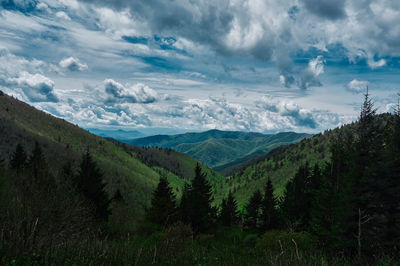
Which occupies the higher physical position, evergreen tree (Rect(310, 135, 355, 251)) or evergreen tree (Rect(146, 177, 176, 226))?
evergreen tree (Rect(310, 135, 355, 251))

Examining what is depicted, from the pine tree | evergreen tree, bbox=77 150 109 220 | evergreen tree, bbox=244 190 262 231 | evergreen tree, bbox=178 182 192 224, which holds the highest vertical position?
the pine tree

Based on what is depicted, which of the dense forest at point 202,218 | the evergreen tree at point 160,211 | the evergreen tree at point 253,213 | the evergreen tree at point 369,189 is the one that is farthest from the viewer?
the evergreen tree at point 253,213

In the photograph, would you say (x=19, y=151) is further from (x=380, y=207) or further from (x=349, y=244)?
(x=380, y=207)

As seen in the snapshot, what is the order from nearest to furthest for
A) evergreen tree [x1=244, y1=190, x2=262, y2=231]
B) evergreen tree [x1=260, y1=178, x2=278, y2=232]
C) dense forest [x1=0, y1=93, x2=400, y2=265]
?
1. dense forest [x1=0, y1=93, x2=400, y2=265]
2. evergreen tree [x1=260, y1=178, x2=278, y2=232]
3. evergreen tree [x1=244, y1=190, x2=262, y2=231]

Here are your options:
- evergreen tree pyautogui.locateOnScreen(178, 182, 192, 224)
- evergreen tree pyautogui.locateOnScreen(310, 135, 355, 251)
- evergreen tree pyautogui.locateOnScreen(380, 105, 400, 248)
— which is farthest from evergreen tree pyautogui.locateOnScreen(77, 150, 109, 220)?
evergreen tree pyautogui.locateOnScreen(380, 105, 400, 248)

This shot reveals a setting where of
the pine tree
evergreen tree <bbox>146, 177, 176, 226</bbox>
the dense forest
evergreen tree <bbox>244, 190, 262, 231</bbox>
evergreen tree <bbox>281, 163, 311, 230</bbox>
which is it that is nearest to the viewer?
the dense forest

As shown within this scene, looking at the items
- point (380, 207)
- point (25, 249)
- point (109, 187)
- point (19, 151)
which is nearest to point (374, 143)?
point (380, 207)

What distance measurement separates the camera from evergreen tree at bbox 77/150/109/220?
33.3 metres

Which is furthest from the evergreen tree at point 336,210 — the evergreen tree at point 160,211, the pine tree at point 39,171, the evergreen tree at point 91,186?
the evergreen tree at point 91,186

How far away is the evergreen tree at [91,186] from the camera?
1310 inches

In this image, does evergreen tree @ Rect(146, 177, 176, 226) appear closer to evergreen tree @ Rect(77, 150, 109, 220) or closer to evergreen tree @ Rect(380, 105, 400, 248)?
evergreen tree @ Rect(77, 150, 109, 220)

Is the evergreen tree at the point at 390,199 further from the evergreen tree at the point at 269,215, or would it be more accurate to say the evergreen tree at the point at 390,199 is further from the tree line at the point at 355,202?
the evergreen tree at the point at 269,215

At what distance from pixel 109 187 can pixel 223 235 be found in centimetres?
15273

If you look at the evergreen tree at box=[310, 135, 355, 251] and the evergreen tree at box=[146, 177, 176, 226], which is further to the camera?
the evergreen tree at box=[146, 177, 176, 226]
